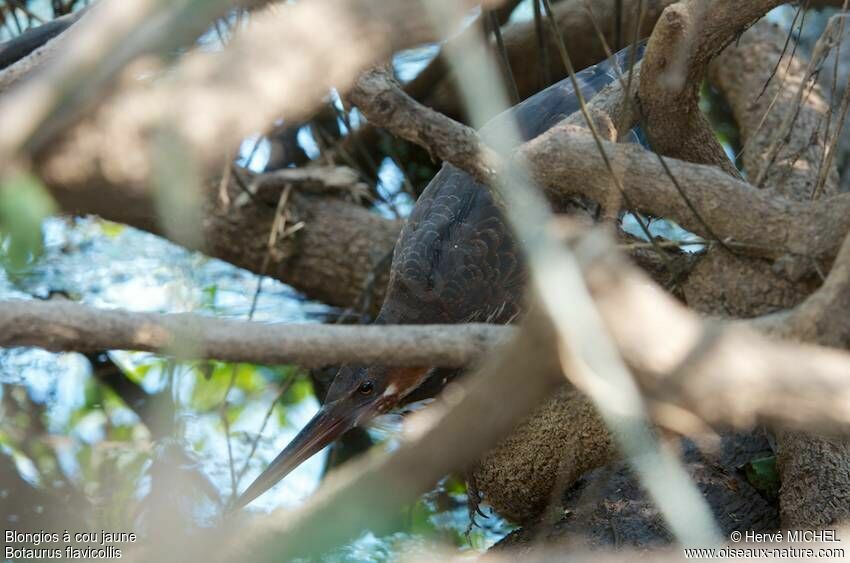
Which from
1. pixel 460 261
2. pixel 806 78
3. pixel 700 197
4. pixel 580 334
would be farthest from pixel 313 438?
pixel 580 334

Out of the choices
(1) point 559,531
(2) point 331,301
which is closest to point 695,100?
(1) point 559,531

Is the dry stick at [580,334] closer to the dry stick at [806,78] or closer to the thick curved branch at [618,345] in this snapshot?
the thick curved branch at [618,345]

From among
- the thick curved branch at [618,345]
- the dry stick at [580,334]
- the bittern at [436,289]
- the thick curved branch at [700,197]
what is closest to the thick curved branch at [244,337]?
the thick curved branch at [618,345]

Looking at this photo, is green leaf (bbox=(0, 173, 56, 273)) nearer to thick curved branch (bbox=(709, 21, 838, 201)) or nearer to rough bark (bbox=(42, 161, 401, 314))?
thick curved branch (bbox=(709, 21, 838, 201))

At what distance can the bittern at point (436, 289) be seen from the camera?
257 cm

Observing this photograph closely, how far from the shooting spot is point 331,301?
3.78 m

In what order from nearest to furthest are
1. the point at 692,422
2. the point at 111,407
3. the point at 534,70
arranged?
the point at 692,422
the point at 111,407
the point at 534,70

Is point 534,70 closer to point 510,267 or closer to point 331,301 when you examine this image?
point 331,301

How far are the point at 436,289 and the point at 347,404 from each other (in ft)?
1.26

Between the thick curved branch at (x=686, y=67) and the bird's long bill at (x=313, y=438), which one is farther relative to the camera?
the bird's long bill at (x=313, y=438)

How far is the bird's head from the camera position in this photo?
264cm

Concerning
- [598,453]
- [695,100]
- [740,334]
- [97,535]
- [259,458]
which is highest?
[740,334]

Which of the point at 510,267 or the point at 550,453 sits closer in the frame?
the point at 550,453

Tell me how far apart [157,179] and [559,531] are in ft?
5.05
